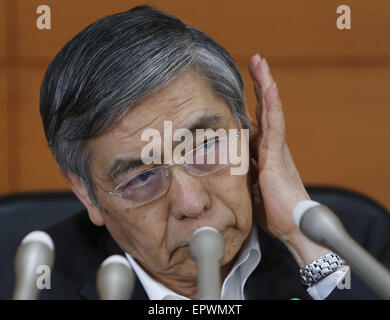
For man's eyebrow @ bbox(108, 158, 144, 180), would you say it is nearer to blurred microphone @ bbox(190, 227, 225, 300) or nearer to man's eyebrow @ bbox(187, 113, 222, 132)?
man's eyebrow @ bbox(187, 113, 222, 132)

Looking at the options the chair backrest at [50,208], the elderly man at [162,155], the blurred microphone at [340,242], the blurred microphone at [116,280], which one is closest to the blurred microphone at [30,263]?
the blurred microphone at [116,280]

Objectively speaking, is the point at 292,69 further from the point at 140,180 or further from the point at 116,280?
the point at 116,280

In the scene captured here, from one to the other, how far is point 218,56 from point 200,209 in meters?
0.27

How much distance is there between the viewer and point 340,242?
1.76ft

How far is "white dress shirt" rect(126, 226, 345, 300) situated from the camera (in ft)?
3.32

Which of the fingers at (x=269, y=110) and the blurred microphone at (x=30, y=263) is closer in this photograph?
the blurred microphone at (x=30, y=263)

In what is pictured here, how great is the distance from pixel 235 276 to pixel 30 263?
2.15 ft

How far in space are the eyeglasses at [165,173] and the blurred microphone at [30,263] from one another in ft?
1.35

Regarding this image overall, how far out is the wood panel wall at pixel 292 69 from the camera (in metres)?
1.75

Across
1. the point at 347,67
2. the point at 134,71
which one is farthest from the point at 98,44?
the point at 347,67

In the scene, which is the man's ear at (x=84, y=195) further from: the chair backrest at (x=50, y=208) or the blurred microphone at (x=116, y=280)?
the blurred microphone at (x=116, y=280)

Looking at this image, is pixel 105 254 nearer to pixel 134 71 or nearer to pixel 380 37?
pixel 134 71

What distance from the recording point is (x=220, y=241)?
0.54 metres
